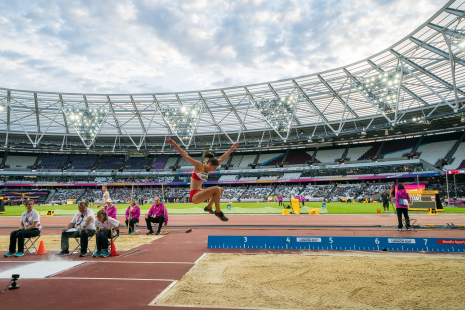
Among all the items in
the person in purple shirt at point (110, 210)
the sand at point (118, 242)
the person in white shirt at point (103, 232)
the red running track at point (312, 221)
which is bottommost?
the red running track at point (312, 221)

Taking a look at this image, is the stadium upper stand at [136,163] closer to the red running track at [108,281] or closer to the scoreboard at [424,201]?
the scoreboard at [424,201]

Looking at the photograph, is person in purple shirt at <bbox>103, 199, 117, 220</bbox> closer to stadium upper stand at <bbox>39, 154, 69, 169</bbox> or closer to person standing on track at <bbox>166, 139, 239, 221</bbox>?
person standing on track at <bbox>166, 139, 239, 221</bbox>

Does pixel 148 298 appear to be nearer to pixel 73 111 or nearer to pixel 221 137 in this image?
pixel 73 111

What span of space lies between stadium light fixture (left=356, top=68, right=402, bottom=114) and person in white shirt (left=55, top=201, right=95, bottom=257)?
34.2m

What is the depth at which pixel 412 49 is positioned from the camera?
95.4 feet

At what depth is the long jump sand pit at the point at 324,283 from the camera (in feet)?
14.1

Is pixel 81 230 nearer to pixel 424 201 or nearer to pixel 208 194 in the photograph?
pixel 208 194

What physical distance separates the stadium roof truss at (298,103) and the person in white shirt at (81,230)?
30883 millimetres

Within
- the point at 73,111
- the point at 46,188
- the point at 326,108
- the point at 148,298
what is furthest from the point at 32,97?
the point at 148,298

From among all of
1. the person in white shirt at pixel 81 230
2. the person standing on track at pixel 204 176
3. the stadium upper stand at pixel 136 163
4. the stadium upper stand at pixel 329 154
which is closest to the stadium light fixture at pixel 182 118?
the stadium upper stand at pixel 136 163

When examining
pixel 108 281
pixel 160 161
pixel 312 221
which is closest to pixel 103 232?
pixel 108 281

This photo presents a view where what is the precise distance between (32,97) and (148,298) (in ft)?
175

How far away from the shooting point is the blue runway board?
25.4ft

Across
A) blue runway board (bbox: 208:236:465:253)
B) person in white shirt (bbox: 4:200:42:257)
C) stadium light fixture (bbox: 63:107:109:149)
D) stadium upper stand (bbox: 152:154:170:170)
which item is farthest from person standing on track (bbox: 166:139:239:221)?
stadium upper stand (bbox: 152:154:170:170)
